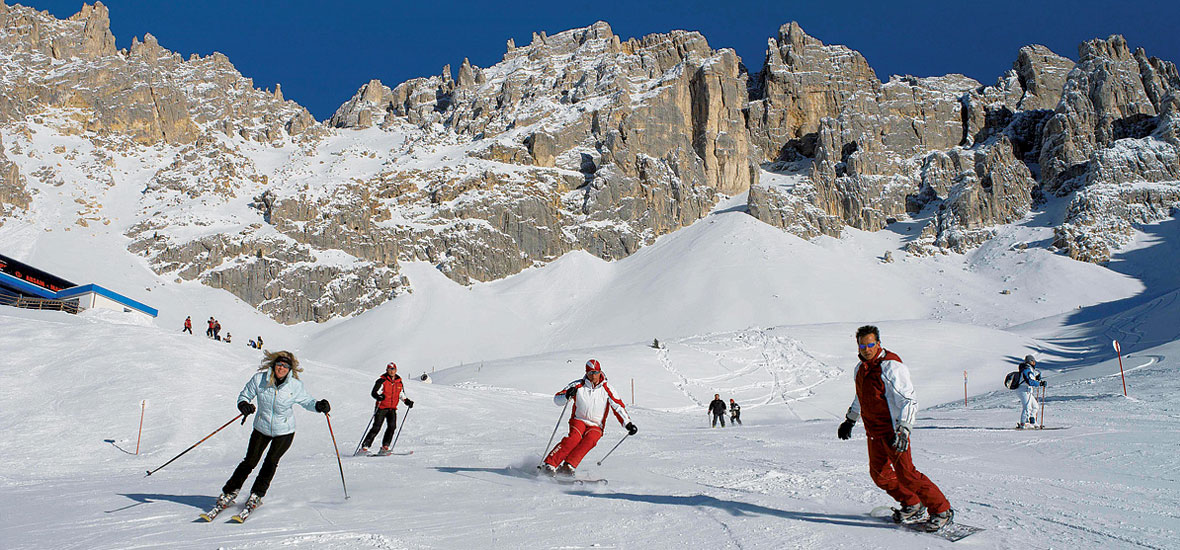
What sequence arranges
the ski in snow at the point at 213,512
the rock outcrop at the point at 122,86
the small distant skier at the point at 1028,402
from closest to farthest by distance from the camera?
1. the ski in snow at the point at 213,512
2. the small distant skier at the point at 1028,402
3. the rock outcrop at the point at 122,86

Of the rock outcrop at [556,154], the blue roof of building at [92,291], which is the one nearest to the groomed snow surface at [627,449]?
the blue roof of building at [92,291]

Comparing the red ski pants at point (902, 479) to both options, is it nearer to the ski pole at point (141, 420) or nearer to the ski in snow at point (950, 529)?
the ski in snow at point (950, 529)

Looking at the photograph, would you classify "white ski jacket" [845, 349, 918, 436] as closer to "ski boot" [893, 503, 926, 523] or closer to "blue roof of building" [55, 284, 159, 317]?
"ski boot" [893, 503, 926, 523]

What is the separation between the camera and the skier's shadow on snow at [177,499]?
630cm

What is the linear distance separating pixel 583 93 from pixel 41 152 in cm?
8262

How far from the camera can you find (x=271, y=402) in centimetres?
630

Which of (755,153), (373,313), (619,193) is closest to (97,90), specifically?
(373,313)

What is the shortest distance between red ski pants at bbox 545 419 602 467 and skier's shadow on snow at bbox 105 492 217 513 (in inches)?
141

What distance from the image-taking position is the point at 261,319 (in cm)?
7562

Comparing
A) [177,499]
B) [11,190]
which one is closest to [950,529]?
[177,499]

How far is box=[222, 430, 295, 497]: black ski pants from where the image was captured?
5977mm

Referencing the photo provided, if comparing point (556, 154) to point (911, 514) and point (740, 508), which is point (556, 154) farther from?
point (911, 514)

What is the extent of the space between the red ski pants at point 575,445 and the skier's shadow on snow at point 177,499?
11.8 feet

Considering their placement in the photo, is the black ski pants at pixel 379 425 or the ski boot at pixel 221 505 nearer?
the ski boot at pixel 221 505
